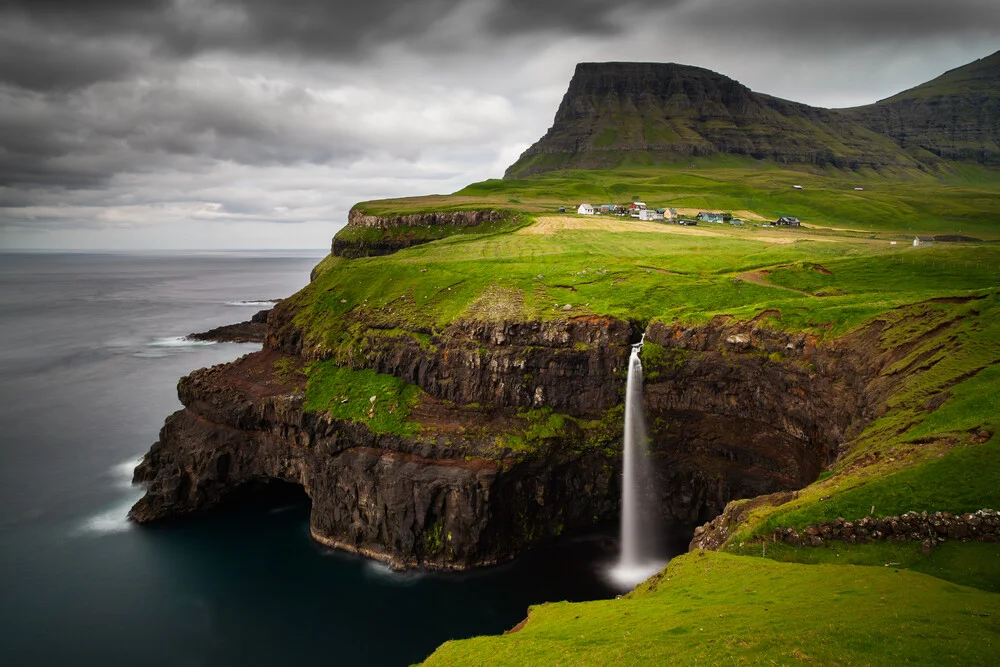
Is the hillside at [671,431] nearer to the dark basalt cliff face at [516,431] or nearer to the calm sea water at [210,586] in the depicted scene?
the dark basalt cliff face at [516,431]

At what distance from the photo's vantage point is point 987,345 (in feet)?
130

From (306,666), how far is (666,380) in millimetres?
41865

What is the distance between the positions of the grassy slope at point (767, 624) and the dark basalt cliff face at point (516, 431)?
2367 centimetres

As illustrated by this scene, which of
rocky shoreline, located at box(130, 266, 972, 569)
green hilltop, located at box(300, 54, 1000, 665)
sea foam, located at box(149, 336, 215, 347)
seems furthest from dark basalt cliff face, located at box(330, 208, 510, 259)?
rocky shoreline, located at box(130, 266, 972, 569)

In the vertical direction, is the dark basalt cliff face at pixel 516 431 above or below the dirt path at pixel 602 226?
below

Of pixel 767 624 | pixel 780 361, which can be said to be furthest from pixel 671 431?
pixel 767 624

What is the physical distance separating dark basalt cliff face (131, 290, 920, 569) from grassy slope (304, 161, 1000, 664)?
152 inches

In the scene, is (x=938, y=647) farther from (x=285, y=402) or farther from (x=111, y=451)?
(x=111, y=451)

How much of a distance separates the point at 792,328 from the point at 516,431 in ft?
94.9

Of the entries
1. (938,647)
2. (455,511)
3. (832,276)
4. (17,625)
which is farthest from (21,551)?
(832,276)

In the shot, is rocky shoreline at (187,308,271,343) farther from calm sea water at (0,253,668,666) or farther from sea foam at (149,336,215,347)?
calm sea water at (0,253,668,666)

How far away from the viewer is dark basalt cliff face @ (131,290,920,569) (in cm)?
5519

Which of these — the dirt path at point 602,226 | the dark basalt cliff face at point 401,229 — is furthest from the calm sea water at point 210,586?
the dark basalt cliff face at point 401,229

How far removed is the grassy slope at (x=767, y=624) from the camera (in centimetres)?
1903
